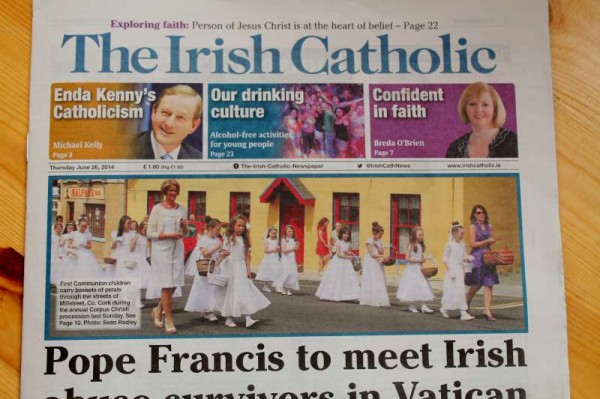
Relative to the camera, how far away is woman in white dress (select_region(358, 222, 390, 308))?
2.32 feet

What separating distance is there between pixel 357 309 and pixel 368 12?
421 millimetres

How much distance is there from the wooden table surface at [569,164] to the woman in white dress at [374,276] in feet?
0.83

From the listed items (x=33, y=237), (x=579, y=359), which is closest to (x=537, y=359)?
(x=579, y=359)

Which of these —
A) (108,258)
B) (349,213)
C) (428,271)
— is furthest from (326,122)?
(108,258)

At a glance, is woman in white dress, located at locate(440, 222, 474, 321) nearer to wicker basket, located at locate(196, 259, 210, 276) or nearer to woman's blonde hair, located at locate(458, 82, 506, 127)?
woman's blonde hair, located at locate(458, 82, 506, 127)

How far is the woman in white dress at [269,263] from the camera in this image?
2.31 ft

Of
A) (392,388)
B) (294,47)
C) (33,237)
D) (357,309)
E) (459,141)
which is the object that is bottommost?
A: (392,388)

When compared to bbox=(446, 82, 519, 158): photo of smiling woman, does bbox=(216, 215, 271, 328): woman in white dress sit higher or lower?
lower

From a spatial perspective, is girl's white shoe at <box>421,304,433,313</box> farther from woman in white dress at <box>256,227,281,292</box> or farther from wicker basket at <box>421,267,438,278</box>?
woman in white dress at <box>256,227,281,292</box>

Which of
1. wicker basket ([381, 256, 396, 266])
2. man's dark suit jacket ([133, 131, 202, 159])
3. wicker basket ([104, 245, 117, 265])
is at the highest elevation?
man's dark suit jacket ([133, 131, 202, 159])

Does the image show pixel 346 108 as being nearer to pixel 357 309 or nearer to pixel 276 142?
pixel 276 142

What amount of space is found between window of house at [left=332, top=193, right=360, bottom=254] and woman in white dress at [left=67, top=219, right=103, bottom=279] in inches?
13.0

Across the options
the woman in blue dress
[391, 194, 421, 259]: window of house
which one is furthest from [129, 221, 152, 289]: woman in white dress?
the woman in blue dress

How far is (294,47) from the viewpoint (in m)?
0.74
